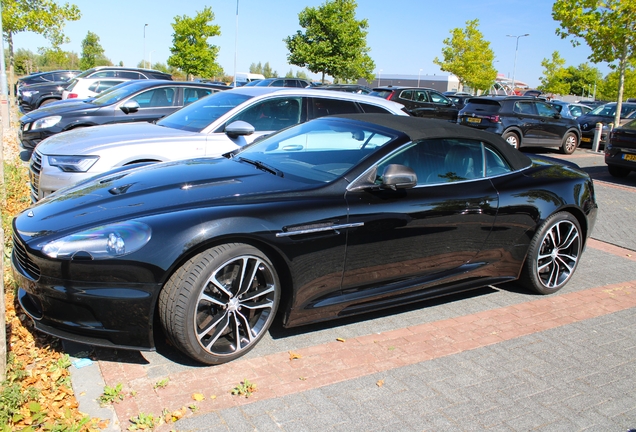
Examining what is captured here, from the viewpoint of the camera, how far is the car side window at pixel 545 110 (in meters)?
16.8

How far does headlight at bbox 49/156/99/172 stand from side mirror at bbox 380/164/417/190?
3479 millimetres

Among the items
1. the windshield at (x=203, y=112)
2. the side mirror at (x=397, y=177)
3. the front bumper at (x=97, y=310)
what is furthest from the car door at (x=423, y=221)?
the windshield at (x=203, y=112)

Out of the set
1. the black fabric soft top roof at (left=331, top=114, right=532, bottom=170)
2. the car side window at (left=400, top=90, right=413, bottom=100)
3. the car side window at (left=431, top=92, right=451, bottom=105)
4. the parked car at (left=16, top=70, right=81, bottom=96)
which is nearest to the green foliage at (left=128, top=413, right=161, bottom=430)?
the black fabric soft top roof at (left=331, top=114, right=532, bottom=170)

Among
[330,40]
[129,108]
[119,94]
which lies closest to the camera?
[129,108]

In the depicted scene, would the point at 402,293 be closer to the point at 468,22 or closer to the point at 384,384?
the point at 384,384

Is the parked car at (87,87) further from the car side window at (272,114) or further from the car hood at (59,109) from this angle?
the car side window at (272,114)

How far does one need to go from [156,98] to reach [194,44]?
110ft

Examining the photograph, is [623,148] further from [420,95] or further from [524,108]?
[420,95]

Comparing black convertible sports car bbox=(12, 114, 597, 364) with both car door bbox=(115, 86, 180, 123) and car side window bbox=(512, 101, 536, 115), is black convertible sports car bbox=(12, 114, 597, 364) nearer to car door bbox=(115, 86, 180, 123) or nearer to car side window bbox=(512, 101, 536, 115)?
car door bbox=(115, 86, 180, 123)

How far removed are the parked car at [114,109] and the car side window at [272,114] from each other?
274cm

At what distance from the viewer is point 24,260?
339 cm

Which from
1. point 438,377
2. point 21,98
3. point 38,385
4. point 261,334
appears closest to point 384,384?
point 438,377

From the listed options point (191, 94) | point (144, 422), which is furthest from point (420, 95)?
point (144, 422)

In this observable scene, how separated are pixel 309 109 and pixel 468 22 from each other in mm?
48720
